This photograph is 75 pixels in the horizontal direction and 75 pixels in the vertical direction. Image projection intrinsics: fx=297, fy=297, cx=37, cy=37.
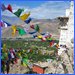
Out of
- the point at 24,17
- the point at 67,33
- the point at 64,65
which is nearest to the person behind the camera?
the point at 24,17

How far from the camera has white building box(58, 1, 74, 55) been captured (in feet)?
26.4

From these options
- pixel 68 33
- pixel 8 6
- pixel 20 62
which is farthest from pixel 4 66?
pixel 68 33

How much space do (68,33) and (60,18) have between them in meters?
0.86

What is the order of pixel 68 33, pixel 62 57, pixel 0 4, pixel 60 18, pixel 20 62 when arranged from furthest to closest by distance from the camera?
pixel 60 18 → pixel 68 33 → pixel 20 62 → pixel 62 57 → pixel 0 4

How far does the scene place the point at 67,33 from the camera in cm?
858

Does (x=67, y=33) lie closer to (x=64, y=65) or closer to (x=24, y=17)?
(x=64, y=65)

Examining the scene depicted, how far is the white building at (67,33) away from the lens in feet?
26.4

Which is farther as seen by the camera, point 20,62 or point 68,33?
point 68,33

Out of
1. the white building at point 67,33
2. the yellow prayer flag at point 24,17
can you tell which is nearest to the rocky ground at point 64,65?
the white building at point 67,33

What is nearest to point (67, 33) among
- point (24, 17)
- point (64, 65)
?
point (64, 65)

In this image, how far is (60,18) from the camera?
9.05 m

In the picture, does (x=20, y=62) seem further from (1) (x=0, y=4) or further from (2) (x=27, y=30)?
(1) (x=0, y=4)

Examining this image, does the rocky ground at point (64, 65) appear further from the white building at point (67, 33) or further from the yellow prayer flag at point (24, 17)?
the yellow prayer flag at point (24, 17)

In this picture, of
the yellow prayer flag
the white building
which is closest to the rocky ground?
the white building
